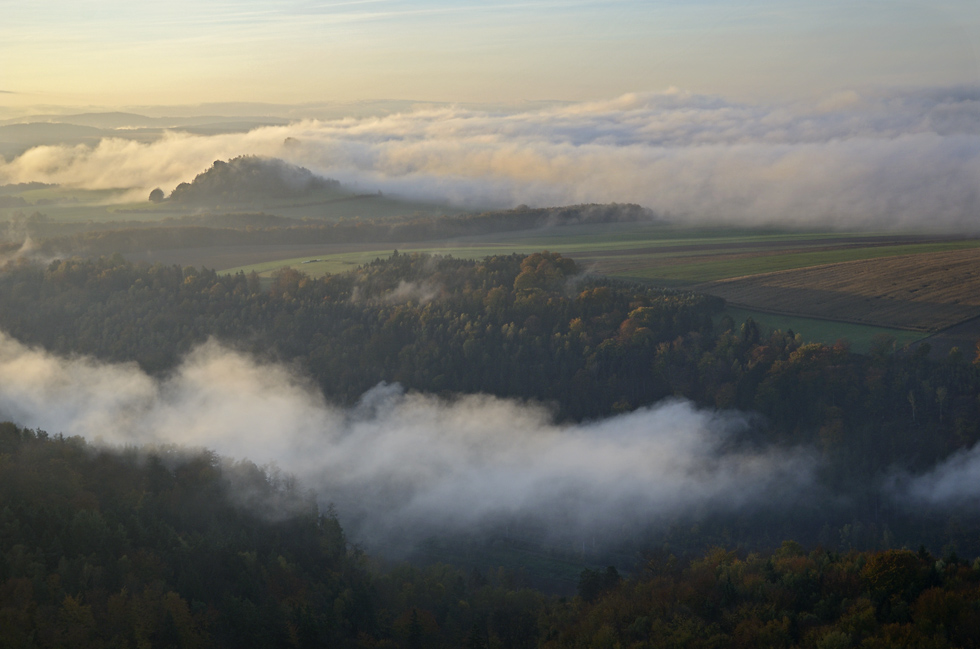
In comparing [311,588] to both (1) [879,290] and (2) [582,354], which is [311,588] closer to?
(2) [582,354]

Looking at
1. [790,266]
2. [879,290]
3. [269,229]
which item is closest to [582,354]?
[790,266]

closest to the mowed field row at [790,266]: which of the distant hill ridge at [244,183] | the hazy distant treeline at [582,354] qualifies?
the hazy distant treeline at [582,354]

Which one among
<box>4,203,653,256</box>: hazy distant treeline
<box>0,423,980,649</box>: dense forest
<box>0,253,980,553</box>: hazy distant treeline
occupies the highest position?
<box>4,203,653,256</box>: hazy distant treeline

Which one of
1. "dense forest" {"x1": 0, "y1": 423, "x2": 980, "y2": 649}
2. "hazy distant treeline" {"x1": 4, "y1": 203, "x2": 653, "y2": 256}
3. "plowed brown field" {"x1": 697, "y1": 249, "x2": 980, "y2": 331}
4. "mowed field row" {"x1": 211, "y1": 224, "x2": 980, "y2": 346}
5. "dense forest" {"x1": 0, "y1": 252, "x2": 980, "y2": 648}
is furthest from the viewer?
"hazy distant treeline" {"x1": 4, "y1": 203, "x2": 653, "y2": 256}

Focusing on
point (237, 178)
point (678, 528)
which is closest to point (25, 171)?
point (237, 178)

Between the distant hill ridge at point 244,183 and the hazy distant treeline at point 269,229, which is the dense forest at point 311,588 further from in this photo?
the distant hill ridge at point 244,183

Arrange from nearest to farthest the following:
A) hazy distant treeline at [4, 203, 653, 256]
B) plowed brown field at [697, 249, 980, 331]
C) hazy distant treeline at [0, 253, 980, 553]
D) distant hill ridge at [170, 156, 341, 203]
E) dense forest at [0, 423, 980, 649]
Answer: dense forest at [0, 423, 980, 649]
hazy distant treeline at [0, 253, 980, 553]
plowed brown field at [697, 249, 980, 331]
hazy distant treeline at [4, 203, 653, 256]
distant hill ridge at [170, 156, 341, 203]

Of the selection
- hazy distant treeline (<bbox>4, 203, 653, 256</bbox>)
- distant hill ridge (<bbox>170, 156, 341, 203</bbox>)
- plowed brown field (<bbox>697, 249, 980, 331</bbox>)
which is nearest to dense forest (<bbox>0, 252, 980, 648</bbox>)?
plowed brown field (<bbox>697, 249, 980, 331</bbox>)

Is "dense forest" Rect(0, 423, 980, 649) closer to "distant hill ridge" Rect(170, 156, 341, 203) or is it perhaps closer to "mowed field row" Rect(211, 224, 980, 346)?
"mowed field row" Rect(211, 224, 980, 346)

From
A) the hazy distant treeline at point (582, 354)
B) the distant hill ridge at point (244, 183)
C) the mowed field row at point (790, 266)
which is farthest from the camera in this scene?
the distant hill ridge at point (244, 183)

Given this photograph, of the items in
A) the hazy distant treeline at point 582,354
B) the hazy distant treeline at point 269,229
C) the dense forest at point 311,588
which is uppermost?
the hazy distant treeline at point 269,229
